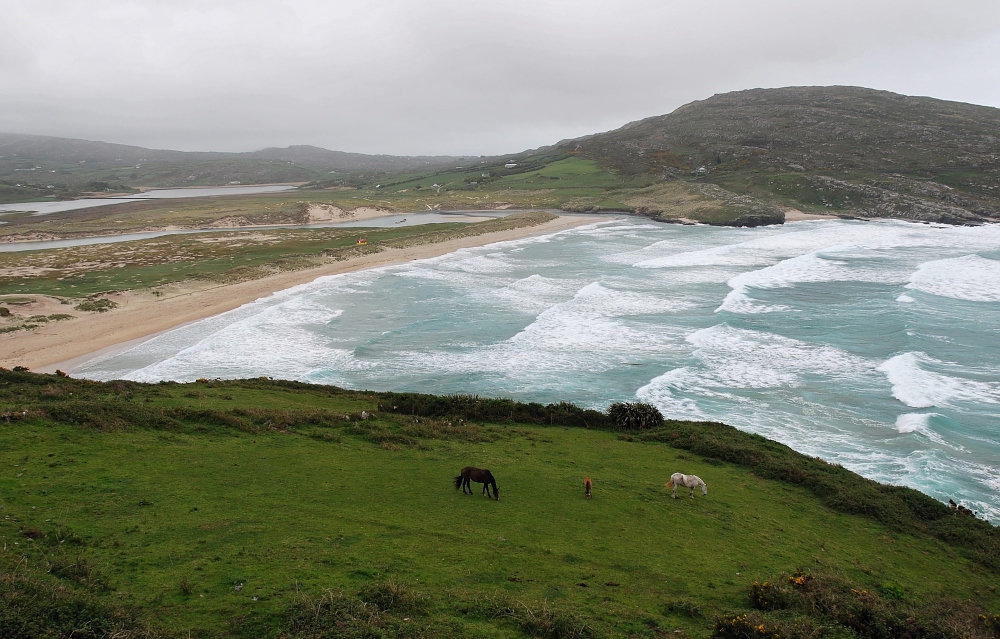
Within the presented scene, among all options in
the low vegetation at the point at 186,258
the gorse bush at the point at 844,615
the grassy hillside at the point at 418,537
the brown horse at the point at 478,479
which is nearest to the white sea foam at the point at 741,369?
the grassy hillside at the point at 418,537

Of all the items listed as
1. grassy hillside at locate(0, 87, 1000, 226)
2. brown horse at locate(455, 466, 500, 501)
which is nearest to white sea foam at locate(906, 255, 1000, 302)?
grassy hillside at locate(0, 87, 1000, 226)

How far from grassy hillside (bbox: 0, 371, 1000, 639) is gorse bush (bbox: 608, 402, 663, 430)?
235 cm

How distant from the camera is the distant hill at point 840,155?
116 meters

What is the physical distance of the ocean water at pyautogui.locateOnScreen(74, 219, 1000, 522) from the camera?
25312 millimetres

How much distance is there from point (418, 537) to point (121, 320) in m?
39.3

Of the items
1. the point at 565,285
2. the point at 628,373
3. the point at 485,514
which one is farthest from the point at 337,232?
the point at 485,514

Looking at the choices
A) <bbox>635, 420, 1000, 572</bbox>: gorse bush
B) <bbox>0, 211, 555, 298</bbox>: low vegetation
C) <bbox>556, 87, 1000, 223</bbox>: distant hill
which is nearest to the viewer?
<bbox>635, 420, 1000, 572</bbox>: gorse bush

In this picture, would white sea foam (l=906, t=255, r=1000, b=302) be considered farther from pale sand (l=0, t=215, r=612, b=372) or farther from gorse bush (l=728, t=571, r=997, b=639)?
pale sand (l=0, t=215, r=612, b=372)

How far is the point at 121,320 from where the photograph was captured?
4181cm

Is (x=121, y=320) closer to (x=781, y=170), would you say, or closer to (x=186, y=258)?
(x=186, y=258)

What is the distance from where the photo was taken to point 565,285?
56000 millimetres

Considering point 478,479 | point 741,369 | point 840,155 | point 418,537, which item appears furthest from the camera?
point 840,155

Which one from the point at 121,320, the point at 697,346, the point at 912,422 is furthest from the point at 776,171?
the point at 121,320

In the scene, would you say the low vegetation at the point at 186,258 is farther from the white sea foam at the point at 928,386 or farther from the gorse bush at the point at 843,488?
the white sea foam at the point at 928,386
